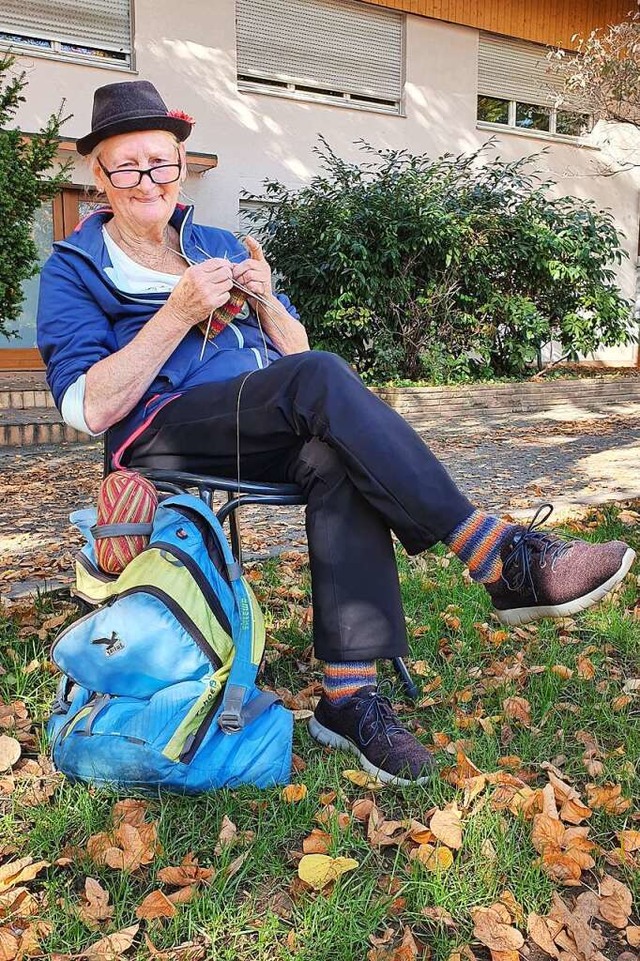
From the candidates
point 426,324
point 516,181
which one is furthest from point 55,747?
point 516,181

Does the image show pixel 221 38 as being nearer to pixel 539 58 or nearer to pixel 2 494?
pixel 539 58

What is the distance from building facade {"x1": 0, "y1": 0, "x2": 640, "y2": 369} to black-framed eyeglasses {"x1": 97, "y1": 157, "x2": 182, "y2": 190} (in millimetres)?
8249

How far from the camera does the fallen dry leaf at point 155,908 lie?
1.56 m

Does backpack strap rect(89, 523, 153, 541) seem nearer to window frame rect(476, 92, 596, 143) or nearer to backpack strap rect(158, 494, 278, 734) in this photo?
backpack strap rect(158, 494, 278, 734)

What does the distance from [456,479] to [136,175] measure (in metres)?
3.74

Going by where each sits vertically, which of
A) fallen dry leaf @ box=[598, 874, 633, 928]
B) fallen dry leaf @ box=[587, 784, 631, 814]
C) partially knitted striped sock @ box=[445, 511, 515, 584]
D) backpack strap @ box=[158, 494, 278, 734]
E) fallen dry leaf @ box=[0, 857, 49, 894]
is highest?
partially knitted striped sock @ box=[445, 511, 515, 584]

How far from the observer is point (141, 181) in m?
2.40

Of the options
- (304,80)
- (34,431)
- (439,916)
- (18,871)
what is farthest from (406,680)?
(304,80)

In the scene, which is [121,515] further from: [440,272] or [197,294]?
[440,272]

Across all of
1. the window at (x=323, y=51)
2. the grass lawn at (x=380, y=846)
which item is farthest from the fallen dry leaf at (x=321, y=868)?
the window at (x=323, y=51)

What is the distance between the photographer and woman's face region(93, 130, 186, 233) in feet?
7.84

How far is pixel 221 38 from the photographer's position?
36.6ft

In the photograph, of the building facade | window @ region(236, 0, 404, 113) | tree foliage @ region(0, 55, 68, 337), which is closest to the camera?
tree foliage @ region(0, 55, 68, 337)

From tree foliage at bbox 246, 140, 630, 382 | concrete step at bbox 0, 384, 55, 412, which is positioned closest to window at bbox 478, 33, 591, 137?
tree foliage at bbox 246, 140, 630, 382
